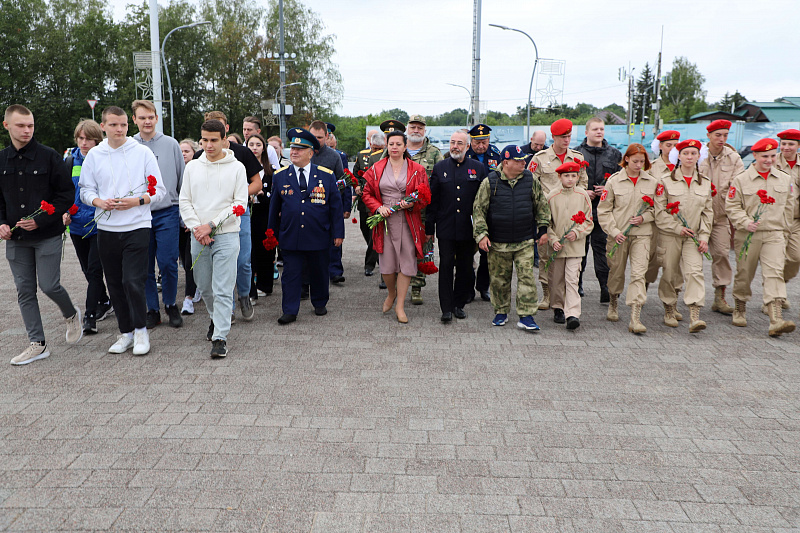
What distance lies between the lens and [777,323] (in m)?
6.45

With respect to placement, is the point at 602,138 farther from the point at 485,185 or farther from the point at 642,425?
the point at 642,425

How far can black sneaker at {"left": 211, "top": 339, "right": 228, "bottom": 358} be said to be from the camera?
5.65 metres

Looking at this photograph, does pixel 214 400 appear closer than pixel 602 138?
Yes

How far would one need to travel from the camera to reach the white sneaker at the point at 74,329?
6.08m

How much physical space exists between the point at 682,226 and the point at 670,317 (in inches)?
38.8

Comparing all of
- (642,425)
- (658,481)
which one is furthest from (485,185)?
(658,481)

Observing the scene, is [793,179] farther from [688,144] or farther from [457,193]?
[457,193]

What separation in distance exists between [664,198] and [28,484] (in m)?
6.29

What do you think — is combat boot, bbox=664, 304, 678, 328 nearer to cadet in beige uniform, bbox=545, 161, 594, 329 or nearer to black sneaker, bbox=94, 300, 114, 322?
cadet in beige uniform, bbox=545, 161, 594, 329

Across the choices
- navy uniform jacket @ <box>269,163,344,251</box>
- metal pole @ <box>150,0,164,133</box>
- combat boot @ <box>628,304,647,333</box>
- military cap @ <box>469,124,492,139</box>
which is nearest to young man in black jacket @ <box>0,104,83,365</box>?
navy uniform jacket @ <box>269,163,344,251</box>

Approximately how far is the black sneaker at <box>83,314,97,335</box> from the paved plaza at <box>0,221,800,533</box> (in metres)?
0.10

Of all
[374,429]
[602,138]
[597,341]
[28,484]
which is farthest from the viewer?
[602,138]

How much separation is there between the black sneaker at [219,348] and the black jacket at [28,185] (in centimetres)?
172

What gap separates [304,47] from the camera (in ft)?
174
